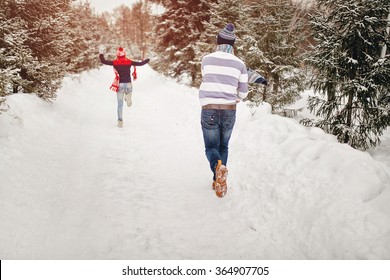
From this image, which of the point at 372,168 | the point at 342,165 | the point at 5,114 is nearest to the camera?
the point at 372,168

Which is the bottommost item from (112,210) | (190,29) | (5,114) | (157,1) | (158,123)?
(158,123)

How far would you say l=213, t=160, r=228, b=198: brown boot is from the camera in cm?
401

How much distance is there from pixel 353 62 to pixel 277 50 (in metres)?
4.96

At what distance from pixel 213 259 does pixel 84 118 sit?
742 cm

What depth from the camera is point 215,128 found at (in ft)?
13.8

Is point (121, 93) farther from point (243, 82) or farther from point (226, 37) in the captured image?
point (243, 82)

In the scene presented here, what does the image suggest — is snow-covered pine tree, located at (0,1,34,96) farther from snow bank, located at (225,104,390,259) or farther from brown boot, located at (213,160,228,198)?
snow bank, located at (225,104,390,259)

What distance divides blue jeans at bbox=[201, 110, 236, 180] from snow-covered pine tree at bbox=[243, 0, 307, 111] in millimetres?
7268

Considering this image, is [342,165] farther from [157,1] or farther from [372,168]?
[157,1]

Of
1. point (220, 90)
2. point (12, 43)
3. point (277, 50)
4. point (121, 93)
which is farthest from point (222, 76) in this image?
point (277, 50)

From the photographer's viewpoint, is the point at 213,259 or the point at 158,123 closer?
the point at 213,259

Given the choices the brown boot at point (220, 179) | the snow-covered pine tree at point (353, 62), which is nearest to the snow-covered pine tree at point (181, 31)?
the snow-covered pine tree at point (353, 62)

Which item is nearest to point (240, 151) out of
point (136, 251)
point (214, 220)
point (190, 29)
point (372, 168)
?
point (214, 220)

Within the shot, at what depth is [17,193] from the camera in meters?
3.76
